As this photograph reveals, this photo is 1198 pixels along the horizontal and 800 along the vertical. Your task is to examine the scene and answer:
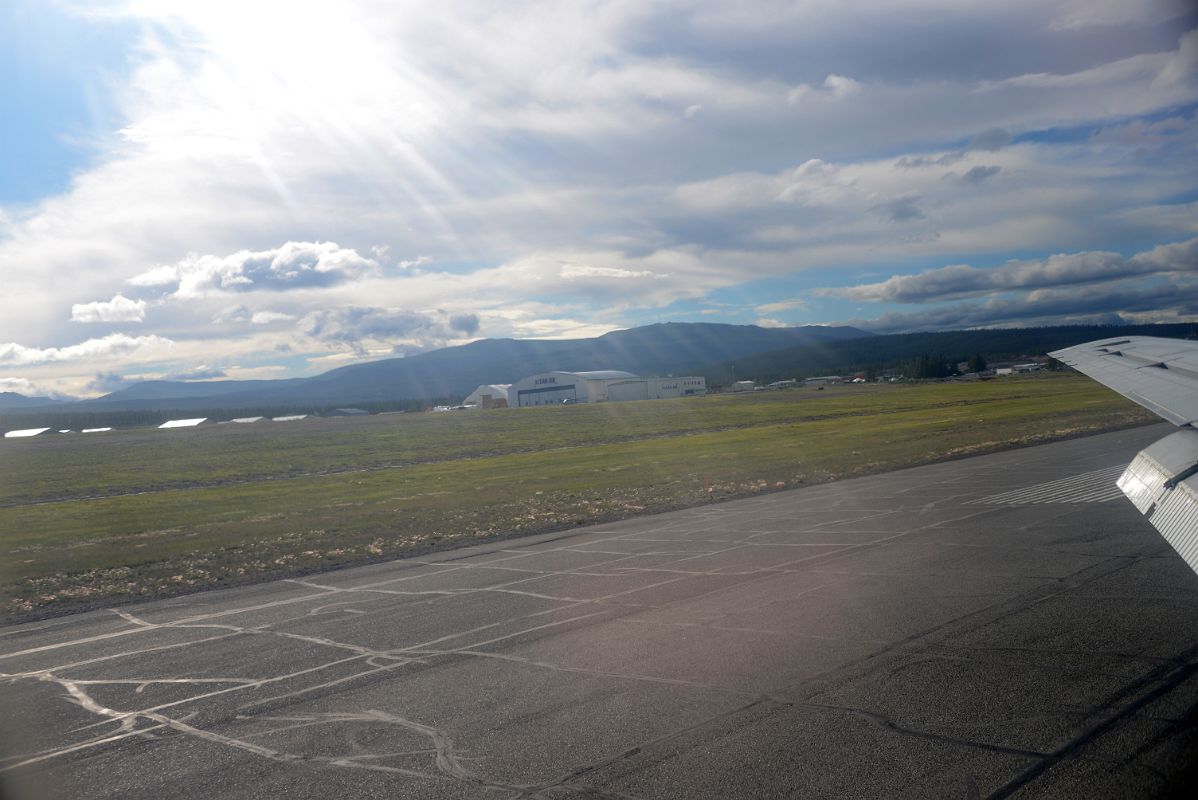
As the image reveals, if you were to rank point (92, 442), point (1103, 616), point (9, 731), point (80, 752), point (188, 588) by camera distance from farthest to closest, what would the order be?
point (92, 442), point (188, 588), point (1103, 616), point (9, 731), point (80, 752)

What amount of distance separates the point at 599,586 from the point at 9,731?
8.05 metres

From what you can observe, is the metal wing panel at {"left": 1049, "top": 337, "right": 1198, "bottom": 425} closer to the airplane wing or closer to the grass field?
the airplane wing

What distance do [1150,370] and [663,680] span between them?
338 inches

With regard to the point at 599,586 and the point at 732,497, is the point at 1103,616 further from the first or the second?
the point at 732,497

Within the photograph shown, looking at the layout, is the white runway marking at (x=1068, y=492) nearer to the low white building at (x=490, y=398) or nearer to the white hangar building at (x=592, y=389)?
the white hangar building at (x=592, y=389)

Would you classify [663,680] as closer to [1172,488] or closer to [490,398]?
[1172,488]

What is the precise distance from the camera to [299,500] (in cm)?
3416

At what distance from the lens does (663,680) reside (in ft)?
28.6

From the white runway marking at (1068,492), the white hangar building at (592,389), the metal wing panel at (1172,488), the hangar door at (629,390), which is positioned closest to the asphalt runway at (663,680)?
the metal wing panel at (1172,488)

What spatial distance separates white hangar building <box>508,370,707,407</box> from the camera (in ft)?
464

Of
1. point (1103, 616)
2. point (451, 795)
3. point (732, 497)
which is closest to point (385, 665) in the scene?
point (451, 795)

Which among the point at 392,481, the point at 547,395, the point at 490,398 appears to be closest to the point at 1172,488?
the point at 392,481

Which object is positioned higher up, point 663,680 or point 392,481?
point 392,481

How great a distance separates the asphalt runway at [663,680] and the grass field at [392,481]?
547cm
